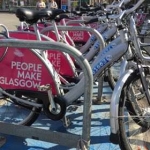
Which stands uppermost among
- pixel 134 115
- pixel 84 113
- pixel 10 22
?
pixel 84 113

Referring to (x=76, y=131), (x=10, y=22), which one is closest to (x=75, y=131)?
(x=76, y=131)

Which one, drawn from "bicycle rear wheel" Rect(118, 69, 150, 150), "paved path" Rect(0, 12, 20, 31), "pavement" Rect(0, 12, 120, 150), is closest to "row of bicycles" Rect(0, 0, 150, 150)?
"bicycle rear wheel" Rect(118, 69, 150, 150)

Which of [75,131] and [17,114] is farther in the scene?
[17,114]

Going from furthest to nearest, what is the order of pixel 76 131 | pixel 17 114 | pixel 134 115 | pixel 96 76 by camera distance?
pixel 17 114
pixel 76 131
pixel 96 76
pixel 134 115

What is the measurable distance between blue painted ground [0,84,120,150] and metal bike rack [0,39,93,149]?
17.0 inches

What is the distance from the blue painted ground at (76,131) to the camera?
3.28 meters

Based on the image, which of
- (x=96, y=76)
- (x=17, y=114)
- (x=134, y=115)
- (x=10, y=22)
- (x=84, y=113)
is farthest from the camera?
(x=10, y=22)

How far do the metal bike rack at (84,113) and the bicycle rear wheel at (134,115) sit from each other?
0.31 m

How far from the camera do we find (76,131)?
360 cm

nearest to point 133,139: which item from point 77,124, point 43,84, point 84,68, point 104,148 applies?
point 104,148

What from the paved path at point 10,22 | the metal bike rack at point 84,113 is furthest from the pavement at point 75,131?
the paved path at point 10,22

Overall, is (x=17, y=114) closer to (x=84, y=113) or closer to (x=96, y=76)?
(x=96, y=76)

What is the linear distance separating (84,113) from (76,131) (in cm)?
113

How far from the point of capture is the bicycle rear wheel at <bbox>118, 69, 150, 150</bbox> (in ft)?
8.84
